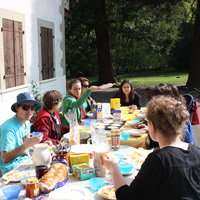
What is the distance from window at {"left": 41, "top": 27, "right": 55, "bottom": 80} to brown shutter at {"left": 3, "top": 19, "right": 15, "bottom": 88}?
1.72 metres

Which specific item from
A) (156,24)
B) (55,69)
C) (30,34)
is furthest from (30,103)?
(156,24)

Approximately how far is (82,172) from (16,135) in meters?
1.01

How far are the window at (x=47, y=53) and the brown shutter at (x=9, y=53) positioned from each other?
1.72 metres

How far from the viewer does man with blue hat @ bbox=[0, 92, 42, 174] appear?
8.46 ft

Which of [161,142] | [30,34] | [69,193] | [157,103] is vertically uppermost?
[30,34]

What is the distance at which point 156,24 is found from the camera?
18.9 metres

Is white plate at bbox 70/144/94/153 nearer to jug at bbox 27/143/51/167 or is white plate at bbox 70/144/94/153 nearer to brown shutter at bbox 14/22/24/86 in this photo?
jug at bbox 27/143/51/167

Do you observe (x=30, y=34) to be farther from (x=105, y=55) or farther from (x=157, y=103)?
(x=105, y=55)

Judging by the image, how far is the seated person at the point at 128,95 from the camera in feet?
18.7

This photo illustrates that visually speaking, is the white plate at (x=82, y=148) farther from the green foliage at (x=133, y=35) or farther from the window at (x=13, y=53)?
the green foliage at (x=133, y=35)

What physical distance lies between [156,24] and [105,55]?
4.90 m

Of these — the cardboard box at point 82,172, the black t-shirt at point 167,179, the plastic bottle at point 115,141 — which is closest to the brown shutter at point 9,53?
the plastic bottle at point 115,141

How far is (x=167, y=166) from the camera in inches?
59.7

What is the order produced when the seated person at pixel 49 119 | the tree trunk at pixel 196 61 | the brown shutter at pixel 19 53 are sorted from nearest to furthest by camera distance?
the seated person at pixel 49 119 → the brown shutter at pixel 19 53 → the tree trunk at pixel 196 61
